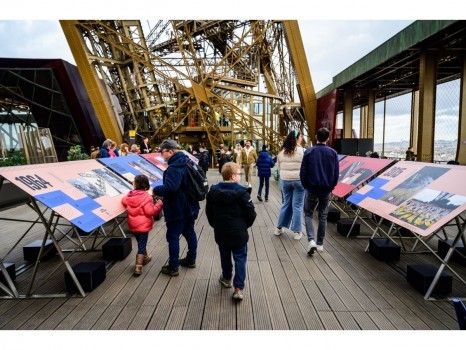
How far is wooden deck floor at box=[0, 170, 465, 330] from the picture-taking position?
261cm

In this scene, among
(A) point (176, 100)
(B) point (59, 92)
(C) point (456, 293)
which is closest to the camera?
(C) point (456, 293)

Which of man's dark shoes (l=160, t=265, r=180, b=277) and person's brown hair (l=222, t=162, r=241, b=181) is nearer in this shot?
person's brown hair (l=222, t=162, r=241, b=181)

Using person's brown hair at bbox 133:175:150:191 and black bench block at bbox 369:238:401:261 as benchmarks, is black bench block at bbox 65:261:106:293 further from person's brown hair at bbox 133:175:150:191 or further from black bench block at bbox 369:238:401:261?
black bench block at bbox 369:238:401:261

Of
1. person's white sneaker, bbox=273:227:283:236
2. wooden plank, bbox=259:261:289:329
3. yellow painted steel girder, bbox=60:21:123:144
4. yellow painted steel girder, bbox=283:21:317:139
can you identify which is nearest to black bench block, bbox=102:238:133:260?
wooden plank, bbox=259:261:289:329

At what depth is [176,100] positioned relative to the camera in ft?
63.1

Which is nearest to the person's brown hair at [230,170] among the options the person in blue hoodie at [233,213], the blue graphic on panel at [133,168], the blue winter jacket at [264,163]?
the person in blue hoodie at [233,213]

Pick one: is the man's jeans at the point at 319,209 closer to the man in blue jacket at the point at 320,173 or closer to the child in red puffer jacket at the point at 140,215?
the man in blue jacket at the point at 320,173

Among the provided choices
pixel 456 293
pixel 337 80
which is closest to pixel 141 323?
pixel 456 293

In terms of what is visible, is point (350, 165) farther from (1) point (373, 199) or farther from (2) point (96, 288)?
(2) point (96, 288)

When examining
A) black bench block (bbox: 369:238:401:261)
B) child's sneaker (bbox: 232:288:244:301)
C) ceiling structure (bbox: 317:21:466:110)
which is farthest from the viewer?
ceiling structure (bbox: 317:21:466:110)

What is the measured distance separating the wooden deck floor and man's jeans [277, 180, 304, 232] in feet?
2.61

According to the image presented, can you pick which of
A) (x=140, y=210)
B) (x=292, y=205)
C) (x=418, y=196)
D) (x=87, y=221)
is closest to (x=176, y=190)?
(x=140, y=210)

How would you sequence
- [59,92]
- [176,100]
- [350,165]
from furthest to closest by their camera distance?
[176,100], [59,92], [350,165]

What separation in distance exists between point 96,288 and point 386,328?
3.07 meters
